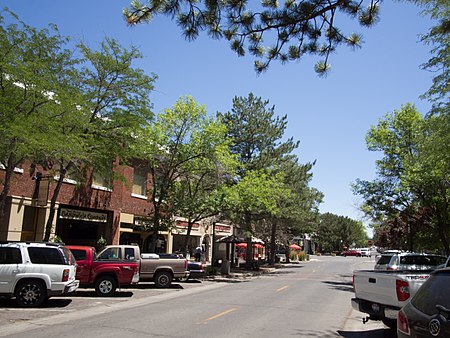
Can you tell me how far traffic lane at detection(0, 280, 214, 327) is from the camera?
34.5ft

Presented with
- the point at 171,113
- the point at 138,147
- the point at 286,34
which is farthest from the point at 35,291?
the point at 171,113

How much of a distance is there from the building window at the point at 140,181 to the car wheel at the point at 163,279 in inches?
395

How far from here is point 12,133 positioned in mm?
11406

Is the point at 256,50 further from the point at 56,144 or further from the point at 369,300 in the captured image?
the point at 56,144

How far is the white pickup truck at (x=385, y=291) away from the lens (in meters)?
A: 7.50

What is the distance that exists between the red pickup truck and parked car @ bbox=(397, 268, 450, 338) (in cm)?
1214

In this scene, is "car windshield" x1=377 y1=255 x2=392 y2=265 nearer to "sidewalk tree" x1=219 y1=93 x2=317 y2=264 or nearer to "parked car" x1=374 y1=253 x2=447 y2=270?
"parked car" x1=374 y1=253 x2=447 y2=270

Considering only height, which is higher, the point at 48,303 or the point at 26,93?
the point at 26,93

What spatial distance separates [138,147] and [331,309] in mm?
10661

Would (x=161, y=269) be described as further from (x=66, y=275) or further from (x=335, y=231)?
(x=335, y=231)

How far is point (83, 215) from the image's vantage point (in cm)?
2347

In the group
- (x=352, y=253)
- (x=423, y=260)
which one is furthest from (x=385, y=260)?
(x=352, y=253)

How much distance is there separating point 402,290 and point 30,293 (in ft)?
32.5

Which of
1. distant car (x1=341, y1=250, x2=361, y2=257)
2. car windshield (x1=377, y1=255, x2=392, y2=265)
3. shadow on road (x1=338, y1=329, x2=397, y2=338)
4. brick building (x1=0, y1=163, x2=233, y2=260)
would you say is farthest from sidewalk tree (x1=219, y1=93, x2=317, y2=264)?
distant car (x1=341, y1=250, x2=361, y2=257)
